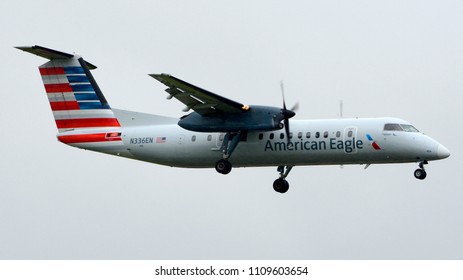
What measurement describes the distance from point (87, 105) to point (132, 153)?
2.16m

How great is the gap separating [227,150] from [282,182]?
2.76 meters

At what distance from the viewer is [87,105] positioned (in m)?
30.6

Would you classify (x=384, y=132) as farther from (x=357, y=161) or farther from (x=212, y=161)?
(x=212, y=161)

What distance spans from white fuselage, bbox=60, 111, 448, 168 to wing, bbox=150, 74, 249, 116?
43.1 inches

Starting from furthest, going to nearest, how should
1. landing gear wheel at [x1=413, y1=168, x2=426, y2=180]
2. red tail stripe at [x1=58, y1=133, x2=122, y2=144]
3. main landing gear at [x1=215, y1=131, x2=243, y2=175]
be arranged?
red tail stripe at [x1=58, y1=133, x2=122, y2=144], main landing gear at [x1=215, y1=131, x2=243, y2=175], landing gear wheel at [x1=413, y1=168, x2=426, y2=180]

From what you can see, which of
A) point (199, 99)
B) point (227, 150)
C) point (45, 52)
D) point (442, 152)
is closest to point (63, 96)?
point (45, 52)

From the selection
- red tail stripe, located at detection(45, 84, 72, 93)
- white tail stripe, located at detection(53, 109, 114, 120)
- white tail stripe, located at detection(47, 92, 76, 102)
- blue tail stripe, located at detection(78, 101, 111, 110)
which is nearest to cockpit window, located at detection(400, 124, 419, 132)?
white tail stripe, located at detection(53, 109, 114, 120)

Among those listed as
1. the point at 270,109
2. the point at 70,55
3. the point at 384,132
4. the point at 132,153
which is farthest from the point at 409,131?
the point at 70,55

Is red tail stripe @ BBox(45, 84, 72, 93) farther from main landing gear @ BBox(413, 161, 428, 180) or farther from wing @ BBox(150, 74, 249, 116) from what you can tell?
main landing gear @ BBox(413, 161, 428, 180)

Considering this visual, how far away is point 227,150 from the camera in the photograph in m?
28.5

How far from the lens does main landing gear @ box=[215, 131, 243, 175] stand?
2842 cm

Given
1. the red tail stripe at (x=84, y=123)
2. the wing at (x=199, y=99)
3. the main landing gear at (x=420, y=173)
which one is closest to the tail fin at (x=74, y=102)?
the red tail stripe at (x=84, y=123)

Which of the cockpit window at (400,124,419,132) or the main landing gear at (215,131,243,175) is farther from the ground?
the cockpit window at (400,124,419,132)

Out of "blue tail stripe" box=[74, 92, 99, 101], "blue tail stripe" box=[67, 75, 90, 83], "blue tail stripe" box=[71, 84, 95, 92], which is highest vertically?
"blue tail stripe" box=[67, 75, 90, 83]
